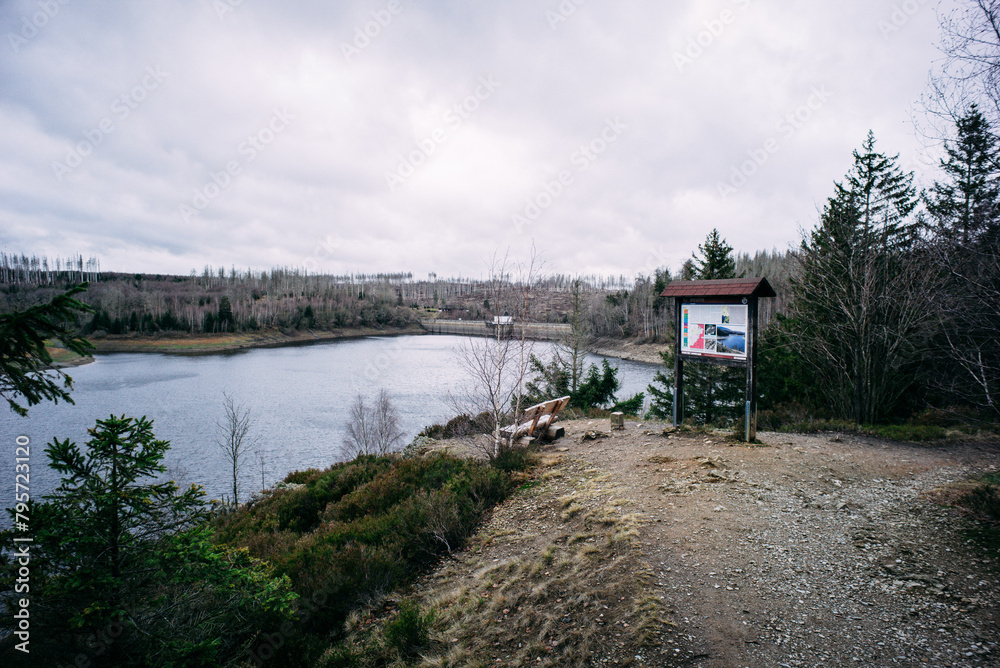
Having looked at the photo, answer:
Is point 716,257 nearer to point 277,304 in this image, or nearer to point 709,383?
point 709,383

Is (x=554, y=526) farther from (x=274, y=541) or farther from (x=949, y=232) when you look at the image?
(x=949, y=232)

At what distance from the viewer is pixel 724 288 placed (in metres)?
9.93

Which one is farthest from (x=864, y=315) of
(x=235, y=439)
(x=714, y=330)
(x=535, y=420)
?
(x=235, y=439)

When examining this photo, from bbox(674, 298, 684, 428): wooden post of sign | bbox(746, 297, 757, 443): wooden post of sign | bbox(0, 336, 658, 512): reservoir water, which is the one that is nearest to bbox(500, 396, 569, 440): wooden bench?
bbox(0, 336, 658, 512): reservoir water

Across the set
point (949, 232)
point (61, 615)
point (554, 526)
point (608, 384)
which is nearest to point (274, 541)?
point (554, 526)

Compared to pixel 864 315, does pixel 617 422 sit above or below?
below

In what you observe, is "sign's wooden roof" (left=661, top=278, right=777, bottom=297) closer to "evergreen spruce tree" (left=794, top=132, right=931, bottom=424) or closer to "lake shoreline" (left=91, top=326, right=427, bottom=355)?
"evergreen spruce tree" (left=794, top=132, right=931, bottom=424)

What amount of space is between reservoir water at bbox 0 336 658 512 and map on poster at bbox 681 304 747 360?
228 inches

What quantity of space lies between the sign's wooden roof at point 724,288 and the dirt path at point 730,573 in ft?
11.0

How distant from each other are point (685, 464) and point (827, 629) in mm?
4359

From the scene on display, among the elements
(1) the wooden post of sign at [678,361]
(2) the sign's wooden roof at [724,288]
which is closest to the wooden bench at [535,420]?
(1) the wooden post of sign at [678,361]

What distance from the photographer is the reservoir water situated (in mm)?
21766

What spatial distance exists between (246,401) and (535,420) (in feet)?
97.1

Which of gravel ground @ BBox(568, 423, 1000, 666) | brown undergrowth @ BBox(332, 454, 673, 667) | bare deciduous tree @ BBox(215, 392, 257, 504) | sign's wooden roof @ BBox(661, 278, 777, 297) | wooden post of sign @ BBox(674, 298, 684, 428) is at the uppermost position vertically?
sign's wooden roof @ BBox(661, 278, 777, 297)
